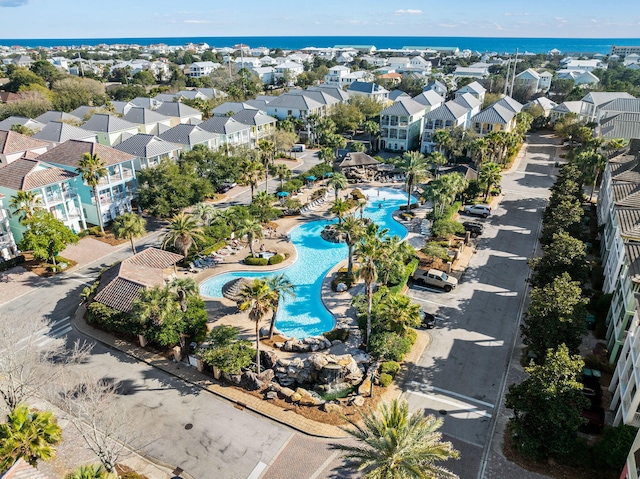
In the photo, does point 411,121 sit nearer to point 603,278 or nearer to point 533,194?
point 533,194

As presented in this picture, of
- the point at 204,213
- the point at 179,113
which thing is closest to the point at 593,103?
the point at 179,113

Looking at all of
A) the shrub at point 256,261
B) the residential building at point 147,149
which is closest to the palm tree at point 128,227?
the shrub at point 256,261

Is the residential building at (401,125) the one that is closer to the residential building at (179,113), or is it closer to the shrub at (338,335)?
the residential building at (179,113)

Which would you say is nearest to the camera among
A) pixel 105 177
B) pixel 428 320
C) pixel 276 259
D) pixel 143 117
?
pixel 428 320

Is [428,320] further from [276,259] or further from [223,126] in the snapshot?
[223,126]

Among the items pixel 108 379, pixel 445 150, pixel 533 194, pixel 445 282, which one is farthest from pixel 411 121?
pixel 108 379

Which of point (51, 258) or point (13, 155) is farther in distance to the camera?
point (13, 155)

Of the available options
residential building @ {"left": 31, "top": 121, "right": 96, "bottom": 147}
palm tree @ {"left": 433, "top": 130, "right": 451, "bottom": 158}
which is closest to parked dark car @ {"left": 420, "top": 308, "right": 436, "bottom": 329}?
palm tree @ {"left": 433, "top": 130, "right": 451, "bottom": 158}

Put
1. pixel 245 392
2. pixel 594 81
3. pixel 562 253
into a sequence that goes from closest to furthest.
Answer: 1. pixel 245 392
2. pixel 562 253
3. pixel 594 81
